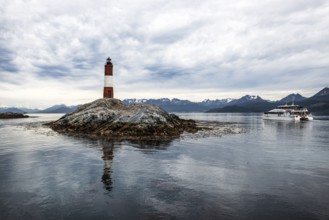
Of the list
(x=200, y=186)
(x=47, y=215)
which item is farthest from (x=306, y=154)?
(x=47, y=215)

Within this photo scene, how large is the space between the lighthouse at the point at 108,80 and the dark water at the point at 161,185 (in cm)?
3793

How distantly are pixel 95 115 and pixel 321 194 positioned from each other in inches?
1595

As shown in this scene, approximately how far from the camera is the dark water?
11820mm

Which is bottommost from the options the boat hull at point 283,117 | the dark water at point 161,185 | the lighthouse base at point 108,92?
the dark water at point 161,185

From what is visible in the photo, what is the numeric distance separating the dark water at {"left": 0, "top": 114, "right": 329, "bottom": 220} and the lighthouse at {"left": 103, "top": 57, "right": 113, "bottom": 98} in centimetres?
3793

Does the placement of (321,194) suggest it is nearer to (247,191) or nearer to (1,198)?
(247,191)

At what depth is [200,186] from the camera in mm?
15508

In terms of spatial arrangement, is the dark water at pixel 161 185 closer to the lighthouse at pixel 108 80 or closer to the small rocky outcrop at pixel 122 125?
the small rocky outcrop at pixel 122 125

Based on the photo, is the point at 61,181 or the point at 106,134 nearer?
the point at 61,181

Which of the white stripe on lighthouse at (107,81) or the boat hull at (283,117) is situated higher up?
the white stripe on lighthouse at (107,81)

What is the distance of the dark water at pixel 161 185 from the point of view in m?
11.8

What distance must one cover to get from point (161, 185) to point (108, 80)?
5056 centimetres

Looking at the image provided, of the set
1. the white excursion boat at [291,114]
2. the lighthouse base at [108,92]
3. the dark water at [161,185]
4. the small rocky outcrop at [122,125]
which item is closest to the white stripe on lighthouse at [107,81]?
the lighthouse base at [108,92]

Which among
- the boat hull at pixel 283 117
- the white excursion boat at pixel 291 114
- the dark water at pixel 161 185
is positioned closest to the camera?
the dark water at pixel 161 185
